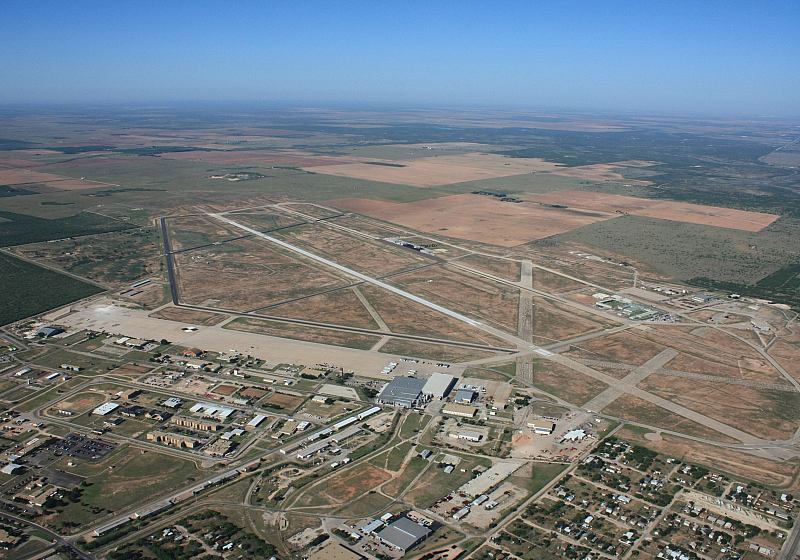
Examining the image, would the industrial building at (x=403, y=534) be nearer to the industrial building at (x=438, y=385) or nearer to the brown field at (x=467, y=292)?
the industrial building at (x=438, y=385)

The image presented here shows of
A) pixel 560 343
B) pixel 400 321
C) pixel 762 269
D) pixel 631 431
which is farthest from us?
pixel 762 269

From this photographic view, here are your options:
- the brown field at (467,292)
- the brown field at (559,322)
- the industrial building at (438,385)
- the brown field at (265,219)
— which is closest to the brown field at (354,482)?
the industrial building at (438,385)

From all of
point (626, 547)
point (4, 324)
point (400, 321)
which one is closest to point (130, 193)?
point (4, 324)

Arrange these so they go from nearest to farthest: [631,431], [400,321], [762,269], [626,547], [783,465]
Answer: [626,547], [783,465], [631,431], [400,321], [762,269]

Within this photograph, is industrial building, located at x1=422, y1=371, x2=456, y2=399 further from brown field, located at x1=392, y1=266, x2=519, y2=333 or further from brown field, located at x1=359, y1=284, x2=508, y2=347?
brown field, located at x1=392, y1=266, x2=519, y2=333

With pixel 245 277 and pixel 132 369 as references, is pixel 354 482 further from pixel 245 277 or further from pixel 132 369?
pixel 245 277

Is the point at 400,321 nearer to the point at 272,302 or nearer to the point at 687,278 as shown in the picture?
the point at 272,302
